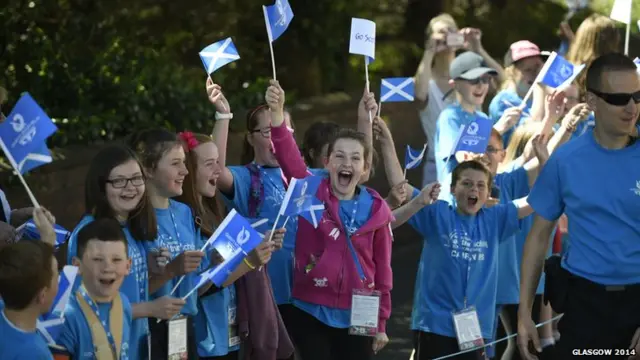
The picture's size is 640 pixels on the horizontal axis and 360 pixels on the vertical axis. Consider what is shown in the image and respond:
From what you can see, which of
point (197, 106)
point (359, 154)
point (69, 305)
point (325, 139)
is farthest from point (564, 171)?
point (197, 106)

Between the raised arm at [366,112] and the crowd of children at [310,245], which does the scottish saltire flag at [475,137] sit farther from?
the raised arm at [366,112]

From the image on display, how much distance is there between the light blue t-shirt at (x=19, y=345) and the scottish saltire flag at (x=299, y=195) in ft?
5.43

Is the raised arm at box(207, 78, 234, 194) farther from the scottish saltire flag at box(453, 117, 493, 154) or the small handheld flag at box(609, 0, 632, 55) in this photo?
the small handheld flag at box(609, 0, 632, 55)

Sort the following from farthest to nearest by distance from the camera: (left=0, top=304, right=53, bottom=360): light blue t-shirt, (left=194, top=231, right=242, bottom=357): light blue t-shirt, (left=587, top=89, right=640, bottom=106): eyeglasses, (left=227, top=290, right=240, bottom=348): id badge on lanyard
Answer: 1. (left=227, top=290, right=240, bottom=348): id badge on lanyard
2. (left=194, top=231, right=242, bottom=357): light blue t-shirt
3. (left=587, top=89, right=640, bottom=106): eyeglasses
4. (left=0, top=304, right=53, bottom=360): light blue t-shirt

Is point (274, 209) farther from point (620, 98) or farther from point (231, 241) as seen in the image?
point (620, 98)

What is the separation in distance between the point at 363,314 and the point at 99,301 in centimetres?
174

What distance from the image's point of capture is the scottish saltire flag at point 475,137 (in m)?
8.63

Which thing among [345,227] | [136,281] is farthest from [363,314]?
[136,281]

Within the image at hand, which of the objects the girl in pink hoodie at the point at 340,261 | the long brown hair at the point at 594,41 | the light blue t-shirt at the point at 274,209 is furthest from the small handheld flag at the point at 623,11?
the light blue t-shirt at the point at 274,209

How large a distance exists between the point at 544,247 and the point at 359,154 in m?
1.22

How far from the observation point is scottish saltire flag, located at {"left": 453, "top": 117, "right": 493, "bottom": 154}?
863 centimetres

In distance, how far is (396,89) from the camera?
8883 millimetres

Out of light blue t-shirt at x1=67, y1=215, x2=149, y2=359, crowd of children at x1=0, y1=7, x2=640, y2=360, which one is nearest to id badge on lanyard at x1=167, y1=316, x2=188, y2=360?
crowd of children at x1=0, y1=7, x2=640, y2=360

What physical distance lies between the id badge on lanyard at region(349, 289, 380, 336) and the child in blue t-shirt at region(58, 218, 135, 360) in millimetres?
1545
